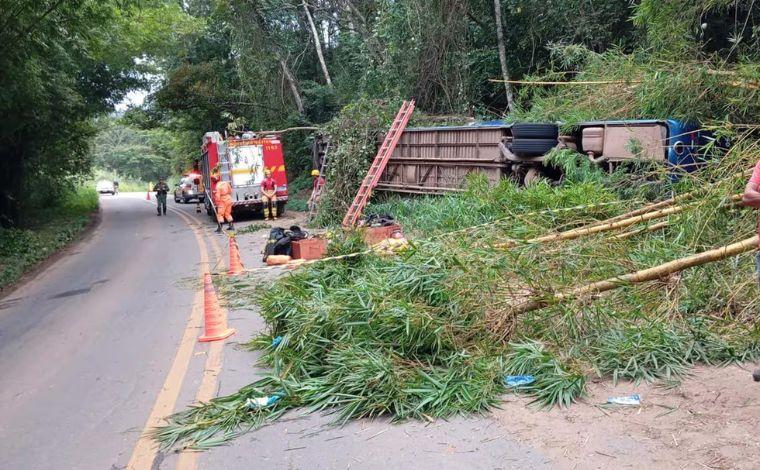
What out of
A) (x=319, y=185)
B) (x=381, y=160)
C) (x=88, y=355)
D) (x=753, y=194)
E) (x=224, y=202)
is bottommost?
(x=88, y=355)

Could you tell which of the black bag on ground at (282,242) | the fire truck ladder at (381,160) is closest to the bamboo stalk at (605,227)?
the black bag on ground at (282,242)

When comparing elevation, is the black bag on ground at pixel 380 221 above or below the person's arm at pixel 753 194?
below

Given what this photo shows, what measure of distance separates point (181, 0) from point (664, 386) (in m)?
33.4

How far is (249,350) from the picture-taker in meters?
6.16

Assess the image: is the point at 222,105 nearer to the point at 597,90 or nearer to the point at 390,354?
the point at 597,90

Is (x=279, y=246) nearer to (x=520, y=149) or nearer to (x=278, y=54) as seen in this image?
(x=520, y=149)

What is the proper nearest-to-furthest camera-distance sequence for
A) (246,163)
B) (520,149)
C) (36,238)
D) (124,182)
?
1. (520,149)
2. (36,238)
3. (246,163)
4. (124,182)

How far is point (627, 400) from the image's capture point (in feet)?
13.4

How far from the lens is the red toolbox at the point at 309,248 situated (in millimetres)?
10531

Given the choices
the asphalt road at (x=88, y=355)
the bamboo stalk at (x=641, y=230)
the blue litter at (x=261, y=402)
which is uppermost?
the bamboo stalk at (x=641, y=230)

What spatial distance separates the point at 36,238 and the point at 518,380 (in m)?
16.3

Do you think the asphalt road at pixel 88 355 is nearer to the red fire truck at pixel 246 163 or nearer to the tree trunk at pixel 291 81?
the red fire truck at pixel 246 163

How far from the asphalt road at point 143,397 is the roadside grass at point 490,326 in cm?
23

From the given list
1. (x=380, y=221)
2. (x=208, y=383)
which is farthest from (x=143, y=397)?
(x=380, y=221)
